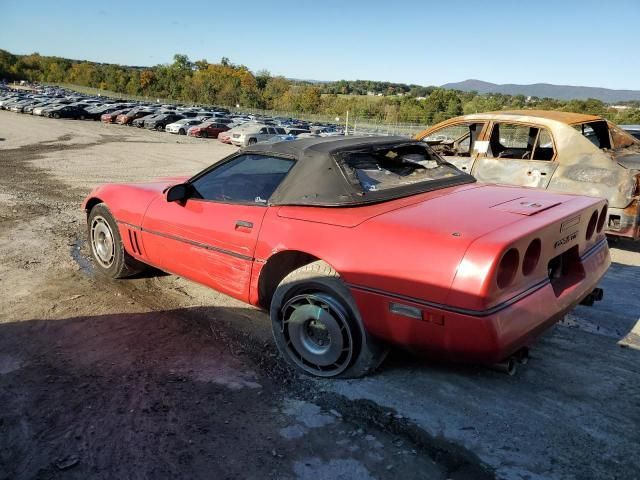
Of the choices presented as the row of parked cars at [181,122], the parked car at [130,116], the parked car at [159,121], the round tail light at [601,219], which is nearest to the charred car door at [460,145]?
the round tail light at [601,219]

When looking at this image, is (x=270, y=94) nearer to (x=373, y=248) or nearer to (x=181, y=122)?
(x=181, y=122)

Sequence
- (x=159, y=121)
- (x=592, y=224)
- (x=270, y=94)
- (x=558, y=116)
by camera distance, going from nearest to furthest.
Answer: (x=592, y=224) < (x=558, y=116) < (x=159, y=121) < (x=270, y=94)

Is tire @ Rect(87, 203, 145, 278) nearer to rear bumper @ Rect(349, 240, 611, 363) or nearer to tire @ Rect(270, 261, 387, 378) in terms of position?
tire @ Rect(270, 261, 387, 378)

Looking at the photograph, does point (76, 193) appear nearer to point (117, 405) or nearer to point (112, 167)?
point (112, 167)

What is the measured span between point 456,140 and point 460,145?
3.8 inches

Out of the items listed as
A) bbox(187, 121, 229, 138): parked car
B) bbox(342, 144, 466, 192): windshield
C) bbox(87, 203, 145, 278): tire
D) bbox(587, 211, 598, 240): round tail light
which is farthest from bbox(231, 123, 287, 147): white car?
bbox(587, 211, 598, 240): round tail light

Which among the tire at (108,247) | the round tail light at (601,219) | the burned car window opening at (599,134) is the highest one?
the burned car window opening at (599,134)

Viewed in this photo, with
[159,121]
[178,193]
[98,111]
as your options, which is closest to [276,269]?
[178,193]

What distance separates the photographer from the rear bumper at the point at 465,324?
7.79ft

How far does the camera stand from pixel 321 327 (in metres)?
3.06

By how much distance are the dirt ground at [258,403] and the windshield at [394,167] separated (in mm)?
1194

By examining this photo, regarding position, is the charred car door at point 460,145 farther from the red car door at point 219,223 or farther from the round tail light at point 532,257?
the round tail light at point 532,257

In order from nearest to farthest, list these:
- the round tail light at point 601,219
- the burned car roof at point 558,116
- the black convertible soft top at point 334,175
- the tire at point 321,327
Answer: the tire at point 321,327, the black convertible soft top at point 334,175, the round tail light at point 601,219, the burned car roof at point 558,116

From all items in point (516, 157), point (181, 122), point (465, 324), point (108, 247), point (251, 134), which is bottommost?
point (108, 247)
